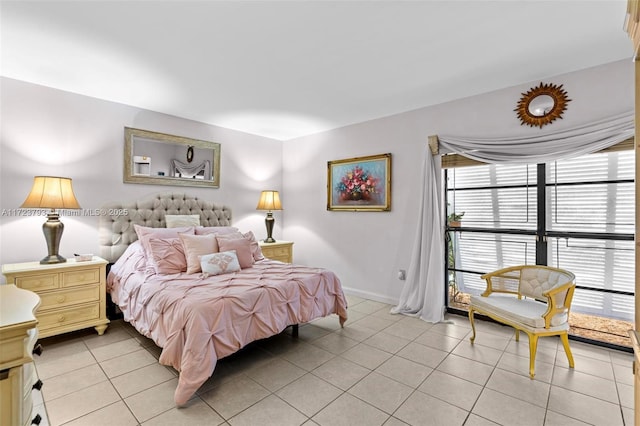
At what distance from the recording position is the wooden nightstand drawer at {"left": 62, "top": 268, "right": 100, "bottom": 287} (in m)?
2.87

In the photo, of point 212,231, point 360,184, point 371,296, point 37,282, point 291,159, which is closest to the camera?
point 37,282

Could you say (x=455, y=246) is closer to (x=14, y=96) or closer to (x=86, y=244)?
(x=86, y=244)

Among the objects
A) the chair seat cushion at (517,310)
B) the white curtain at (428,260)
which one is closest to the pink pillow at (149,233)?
the white curtain at (428,260)

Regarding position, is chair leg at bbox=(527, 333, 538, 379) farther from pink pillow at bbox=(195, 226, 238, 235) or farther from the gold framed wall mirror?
the gold framed wall mirror

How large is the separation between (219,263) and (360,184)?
2308mm

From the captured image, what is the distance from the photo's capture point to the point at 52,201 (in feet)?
9.34

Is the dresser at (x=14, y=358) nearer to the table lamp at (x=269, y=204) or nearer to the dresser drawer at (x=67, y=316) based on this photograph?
the dresser drawer at (x=67, y=316)

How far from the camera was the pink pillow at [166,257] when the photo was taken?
9.80ft

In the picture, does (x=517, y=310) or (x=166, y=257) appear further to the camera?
(x=166, y=257)

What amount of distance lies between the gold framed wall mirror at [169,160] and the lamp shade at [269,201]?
27.8 inches

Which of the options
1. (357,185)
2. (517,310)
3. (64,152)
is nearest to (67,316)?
(64,152)

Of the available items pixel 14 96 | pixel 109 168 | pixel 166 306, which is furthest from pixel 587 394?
pixel 14 96

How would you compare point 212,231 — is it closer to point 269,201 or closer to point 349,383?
point 269,201

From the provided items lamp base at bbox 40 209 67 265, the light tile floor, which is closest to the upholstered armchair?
the light tile floor
